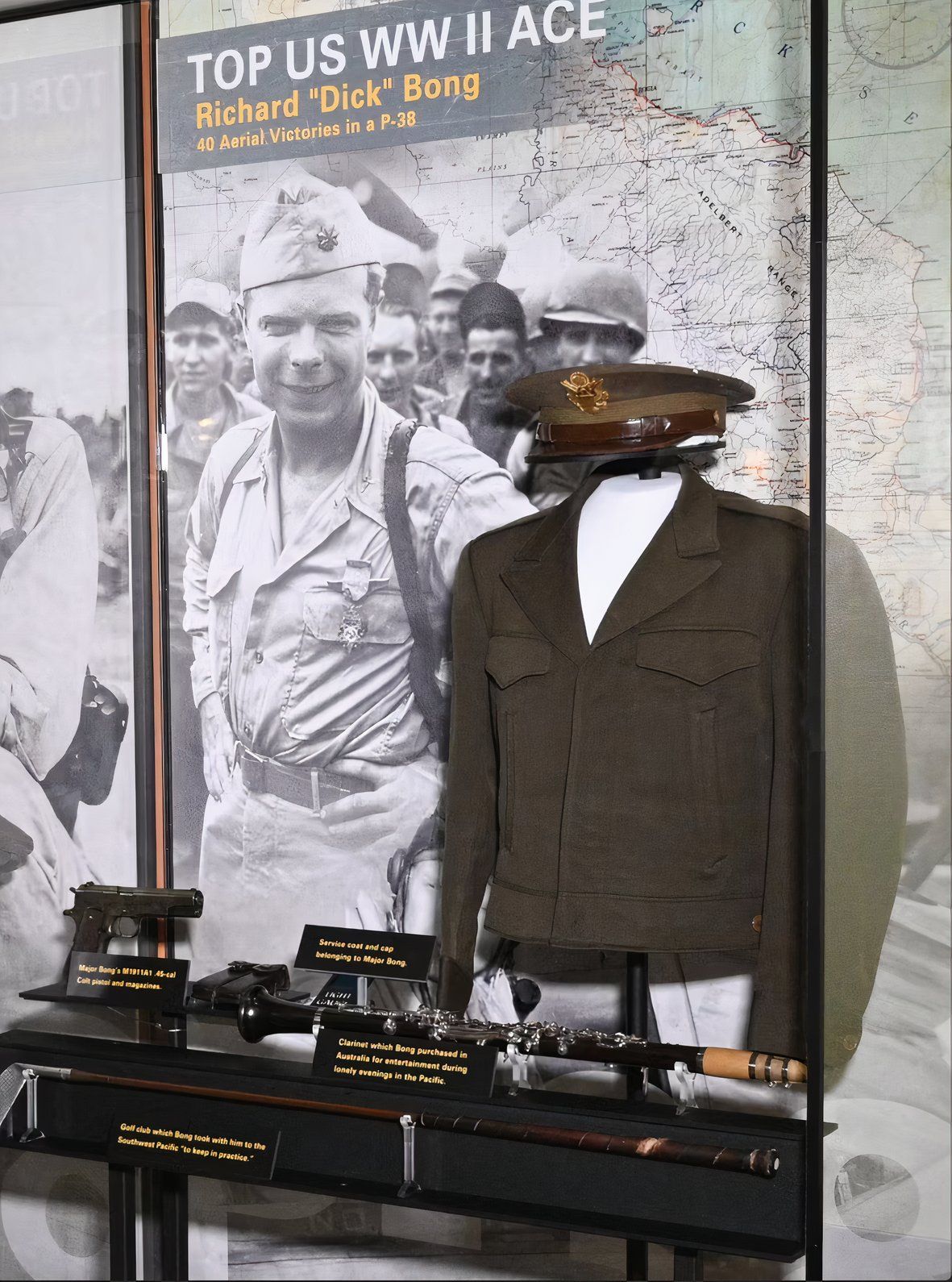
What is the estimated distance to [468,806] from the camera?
244 centimetres

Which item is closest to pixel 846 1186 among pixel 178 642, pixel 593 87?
pixel 178 642

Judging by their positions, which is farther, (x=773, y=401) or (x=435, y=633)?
(x=435, y=633)

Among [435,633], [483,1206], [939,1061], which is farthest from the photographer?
[435,633]

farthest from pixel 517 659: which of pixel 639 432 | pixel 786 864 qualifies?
pixel 786 864

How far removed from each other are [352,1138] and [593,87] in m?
1.95

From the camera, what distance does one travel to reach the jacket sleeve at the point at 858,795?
6.27 feet

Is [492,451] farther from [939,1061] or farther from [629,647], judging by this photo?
[939,1061]

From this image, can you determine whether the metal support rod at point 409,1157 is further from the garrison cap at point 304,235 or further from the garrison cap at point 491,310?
the garrison cap at point 304,235

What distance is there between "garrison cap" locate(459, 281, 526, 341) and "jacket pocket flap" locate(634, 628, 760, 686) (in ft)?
2.70

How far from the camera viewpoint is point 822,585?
1.95 m

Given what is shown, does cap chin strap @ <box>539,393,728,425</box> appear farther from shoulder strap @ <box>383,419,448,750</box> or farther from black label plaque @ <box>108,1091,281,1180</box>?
black label plaque @ <box>108,1091,281,1180</box>

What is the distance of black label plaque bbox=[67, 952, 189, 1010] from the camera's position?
2449mm

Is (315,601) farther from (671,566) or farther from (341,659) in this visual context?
(671,566)

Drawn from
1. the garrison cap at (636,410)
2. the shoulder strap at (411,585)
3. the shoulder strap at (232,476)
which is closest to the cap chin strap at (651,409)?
the garrison cap at (636,410)
